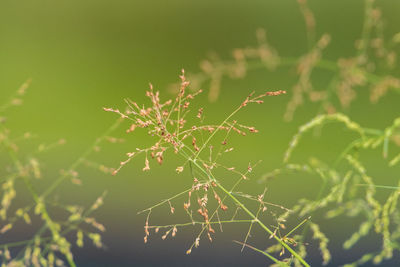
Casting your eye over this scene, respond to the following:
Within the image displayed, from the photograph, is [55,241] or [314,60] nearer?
[55,241]

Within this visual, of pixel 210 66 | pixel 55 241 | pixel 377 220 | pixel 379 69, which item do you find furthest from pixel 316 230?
pixel 379 69

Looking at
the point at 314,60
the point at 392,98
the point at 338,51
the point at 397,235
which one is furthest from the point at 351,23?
the point at 397,235

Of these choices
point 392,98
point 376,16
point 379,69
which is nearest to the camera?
point 376,16

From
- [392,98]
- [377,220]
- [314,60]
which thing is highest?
[314,60]

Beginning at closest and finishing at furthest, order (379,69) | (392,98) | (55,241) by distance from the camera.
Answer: (55,241), (379,69), (392,98)

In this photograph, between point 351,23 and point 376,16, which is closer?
point 376,16

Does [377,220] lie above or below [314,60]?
below

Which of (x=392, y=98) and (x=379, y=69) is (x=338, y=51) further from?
(x=379, y=69)

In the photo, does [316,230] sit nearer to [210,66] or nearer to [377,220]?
[377,220]

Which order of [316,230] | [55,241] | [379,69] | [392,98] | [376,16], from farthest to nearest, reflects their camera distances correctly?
[392,98] → [379,69] → [376,16] → [55,241] → [316,230]
